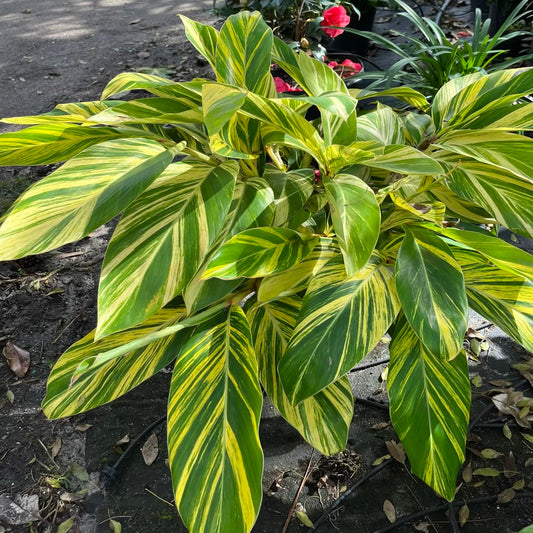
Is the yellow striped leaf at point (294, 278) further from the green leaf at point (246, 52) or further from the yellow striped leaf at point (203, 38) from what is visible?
the yellow striped leaf at point (203, 38)

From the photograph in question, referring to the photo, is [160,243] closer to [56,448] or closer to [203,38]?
[203,38]

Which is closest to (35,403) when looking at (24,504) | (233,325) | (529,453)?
(24,504)

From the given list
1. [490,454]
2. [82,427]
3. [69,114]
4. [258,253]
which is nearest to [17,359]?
[82,427]

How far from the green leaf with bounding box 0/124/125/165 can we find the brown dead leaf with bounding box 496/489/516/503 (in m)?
1.11

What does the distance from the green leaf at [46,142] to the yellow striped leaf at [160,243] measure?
0.74ft

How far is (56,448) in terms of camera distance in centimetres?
119

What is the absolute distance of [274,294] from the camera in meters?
0.94

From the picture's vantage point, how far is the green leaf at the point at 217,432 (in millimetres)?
708

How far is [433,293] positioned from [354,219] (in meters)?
0.18

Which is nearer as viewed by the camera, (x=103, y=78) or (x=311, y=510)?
(x=311, y=510)

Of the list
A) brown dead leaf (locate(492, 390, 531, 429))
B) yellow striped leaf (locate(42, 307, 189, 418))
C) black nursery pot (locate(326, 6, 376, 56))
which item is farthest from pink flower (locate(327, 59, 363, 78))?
yellow striped leaf (locate(42, 307, 189, 418))

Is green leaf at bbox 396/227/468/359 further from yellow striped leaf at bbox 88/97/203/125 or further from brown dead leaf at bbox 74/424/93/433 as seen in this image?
brown dead leaf at bbox 74/424/93/433

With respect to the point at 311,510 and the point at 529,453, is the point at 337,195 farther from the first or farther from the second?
the point at 529,453

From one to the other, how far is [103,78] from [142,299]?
2.68m
